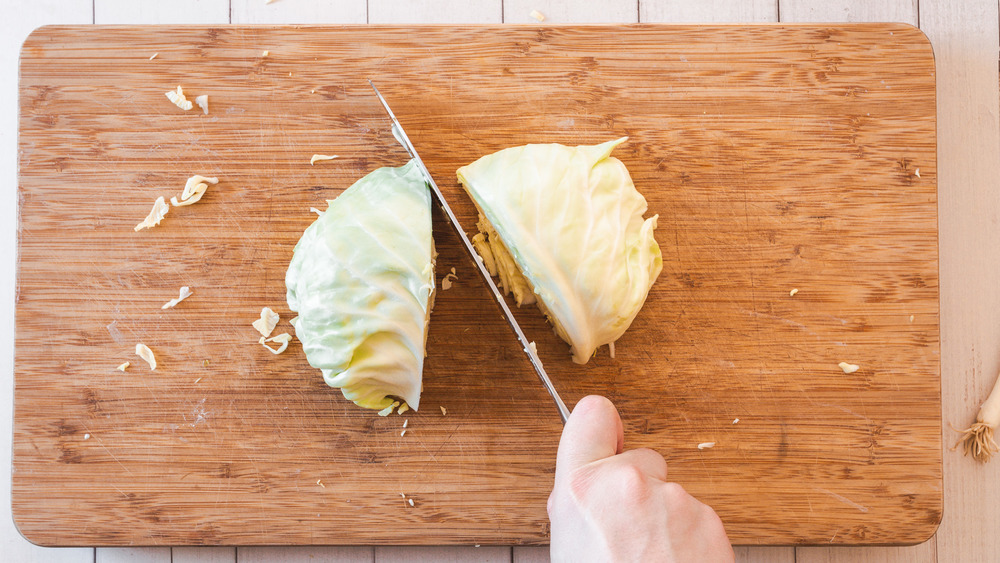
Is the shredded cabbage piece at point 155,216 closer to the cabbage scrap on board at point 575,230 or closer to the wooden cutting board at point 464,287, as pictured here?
the wooden cutting board at point 464,287

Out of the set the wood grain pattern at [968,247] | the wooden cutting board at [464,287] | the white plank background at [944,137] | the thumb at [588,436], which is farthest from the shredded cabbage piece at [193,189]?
the wood grain pattern at [968,247]

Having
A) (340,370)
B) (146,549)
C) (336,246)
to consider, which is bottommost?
(146,549)

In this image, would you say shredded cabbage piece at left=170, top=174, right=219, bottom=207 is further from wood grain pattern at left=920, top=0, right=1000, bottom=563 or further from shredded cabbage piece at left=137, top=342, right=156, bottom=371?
wood grain pattern at left=920, top=0, right=1000, bottom=563

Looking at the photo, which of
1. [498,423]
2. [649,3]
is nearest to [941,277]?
[649,3]

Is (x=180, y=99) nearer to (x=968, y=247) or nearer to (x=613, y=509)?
(x=613, y=509)

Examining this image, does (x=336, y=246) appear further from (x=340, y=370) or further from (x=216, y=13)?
(x=216, y=13)

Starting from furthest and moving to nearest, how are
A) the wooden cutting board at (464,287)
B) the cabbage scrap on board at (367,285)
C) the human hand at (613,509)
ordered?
the wooden cutting board at (464,287), the cabbage scrap on board at (367,285), the human hand at (613,509)
